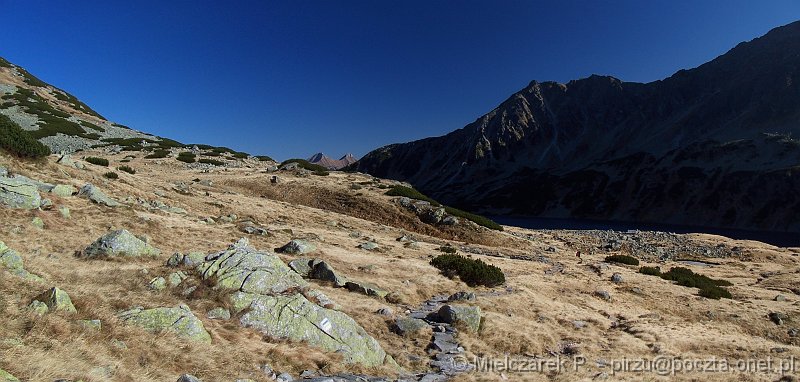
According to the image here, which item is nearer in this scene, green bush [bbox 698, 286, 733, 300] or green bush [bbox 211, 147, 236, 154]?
green bush [bbox 698, 286, 733, 300]

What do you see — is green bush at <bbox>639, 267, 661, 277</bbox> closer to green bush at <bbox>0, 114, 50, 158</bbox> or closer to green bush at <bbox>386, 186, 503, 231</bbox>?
green bush at <bbox>386, 186, 503, 231</bbox>

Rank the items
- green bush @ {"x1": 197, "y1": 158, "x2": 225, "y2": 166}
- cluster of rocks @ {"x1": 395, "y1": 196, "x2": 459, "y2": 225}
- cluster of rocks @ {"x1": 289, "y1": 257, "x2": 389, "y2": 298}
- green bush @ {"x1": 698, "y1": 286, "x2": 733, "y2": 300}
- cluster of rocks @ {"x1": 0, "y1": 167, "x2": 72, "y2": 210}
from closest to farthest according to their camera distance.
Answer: cluster of rocks @ {"x1": 0, "y1": 167, "x2": 72, "y2": 210}, cluster of rocks @ {"x1": 289, "y1": 257, "x2": 389, "y2": 298}, green bush @ {"x1": 698, "y1": 286, "x2": 733, "y2": 300}, cluster of rocks @ {"x1": 395, "y1": 196, "x2": 459, "y2": 225}, green bush @ {"x1": 197, "y1": 158, "x2": 225, "y2": 166}

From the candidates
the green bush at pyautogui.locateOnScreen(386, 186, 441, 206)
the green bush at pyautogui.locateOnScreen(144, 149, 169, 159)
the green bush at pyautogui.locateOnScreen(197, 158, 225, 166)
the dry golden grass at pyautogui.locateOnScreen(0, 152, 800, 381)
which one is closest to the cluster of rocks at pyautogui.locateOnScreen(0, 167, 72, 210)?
the dry golden grass at pyautogui.locateOnScreen(0, 152, 800, 381)

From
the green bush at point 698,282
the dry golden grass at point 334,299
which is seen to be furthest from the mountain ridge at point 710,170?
the green bush at point 698,282

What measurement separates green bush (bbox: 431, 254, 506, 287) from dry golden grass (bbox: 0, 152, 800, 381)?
2.11 feet

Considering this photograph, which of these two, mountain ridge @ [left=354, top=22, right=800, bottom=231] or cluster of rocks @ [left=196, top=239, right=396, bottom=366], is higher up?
mountain ridge @ [left=354, top=22, right=800, bottom=231]

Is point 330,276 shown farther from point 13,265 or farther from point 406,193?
point 406,193

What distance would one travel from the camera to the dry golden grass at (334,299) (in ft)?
26.5

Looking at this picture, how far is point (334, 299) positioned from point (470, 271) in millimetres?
9077

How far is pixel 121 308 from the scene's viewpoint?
32.3ft

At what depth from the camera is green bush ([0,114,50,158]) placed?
20.6 m

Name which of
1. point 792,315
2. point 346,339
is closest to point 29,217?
point 346,339

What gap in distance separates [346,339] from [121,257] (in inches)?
353

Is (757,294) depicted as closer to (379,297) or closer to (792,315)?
(792,315)
